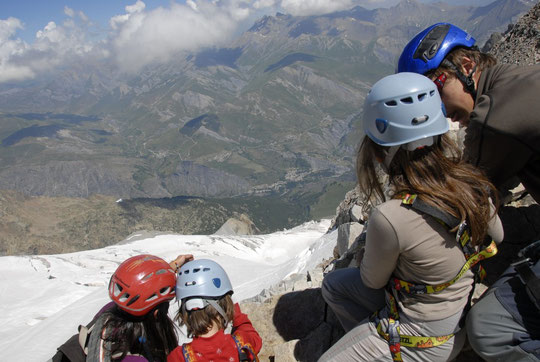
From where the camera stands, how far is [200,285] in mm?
5426

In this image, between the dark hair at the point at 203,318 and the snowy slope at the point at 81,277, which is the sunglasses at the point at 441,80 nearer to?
the dark hair at the point at 203,318

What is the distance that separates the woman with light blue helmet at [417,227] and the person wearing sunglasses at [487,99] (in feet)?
2.08

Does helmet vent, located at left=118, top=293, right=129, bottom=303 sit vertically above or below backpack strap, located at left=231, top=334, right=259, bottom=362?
above

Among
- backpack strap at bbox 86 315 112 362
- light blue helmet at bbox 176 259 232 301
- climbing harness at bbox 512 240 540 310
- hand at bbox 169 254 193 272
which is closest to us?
climbing harness at bbox 512 240 540 310

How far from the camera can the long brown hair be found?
150 inches

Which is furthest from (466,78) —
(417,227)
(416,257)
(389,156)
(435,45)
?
(416,257)

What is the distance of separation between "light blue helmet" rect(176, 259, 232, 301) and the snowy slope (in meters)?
15.6

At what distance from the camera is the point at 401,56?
5.86m

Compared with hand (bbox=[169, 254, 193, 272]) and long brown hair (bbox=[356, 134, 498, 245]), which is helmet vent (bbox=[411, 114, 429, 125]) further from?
hand (bbox=[169, 254, 193, 272])

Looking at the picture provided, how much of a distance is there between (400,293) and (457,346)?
108 centimetres

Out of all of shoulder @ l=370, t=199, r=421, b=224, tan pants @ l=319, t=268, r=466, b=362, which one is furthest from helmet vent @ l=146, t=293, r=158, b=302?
shoulder @ l=370, t=199, r=421, b=224

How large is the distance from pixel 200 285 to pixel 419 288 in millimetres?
3267

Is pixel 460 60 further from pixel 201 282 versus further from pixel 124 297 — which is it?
pixel 124 297

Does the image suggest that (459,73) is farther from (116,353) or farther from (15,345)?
(15,345)
